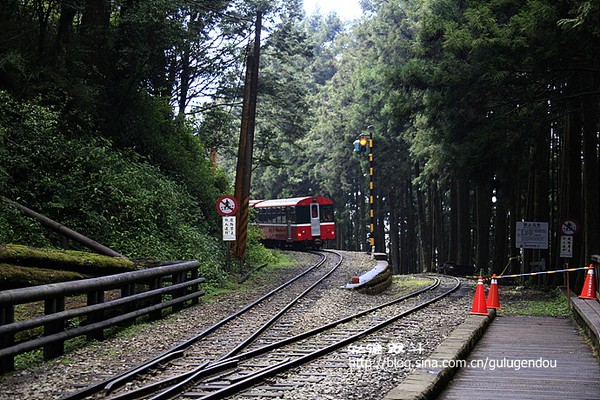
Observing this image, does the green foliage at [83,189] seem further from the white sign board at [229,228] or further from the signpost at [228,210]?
the signpost at [228,210]

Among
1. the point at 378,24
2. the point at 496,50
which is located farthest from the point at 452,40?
the point at 378,24

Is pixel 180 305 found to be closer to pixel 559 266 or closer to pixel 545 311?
pixel 545 311

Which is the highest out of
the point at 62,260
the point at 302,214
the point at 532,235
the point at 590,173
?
the point at 590,173

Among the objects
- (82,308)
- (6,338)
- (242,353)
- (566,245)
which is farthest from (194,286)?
(566,245)

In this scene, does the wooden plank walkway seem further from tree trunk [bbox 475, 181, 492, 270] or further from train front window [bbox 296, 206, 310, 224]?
train front window [bbox 296, 206, 310, 224]

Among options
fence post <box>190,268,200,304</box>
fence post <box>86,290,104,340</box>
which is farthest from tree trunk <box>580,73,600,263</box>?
fence post <box>86,290,104,340</box>

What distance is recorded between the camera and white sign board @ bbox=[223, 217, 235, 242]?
19.5 meters

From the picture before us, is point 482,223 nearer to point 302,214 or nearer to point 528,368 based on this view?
point 302,214

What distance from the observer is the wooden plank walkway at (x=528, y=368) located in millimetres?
6301

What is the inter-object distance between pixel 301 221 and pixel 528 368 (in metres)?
31.6

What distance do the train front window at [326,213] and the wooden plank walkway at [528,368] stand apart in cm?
2863

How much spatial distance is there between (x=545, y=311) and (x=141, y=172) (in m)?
11.2

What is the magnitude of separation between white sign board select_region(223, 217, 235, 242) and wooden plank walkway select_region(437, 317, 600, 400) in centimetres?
953

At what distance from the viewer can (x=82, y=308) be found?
378 inches
